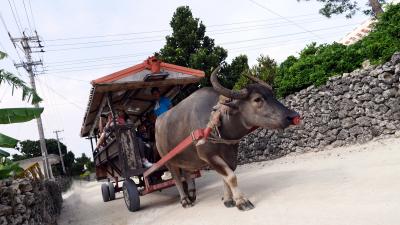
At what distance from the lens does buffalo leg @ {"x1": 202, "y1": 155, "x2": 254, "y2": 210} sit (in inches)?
174

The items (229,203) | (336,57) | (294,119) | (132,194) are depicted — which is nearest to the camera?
(294,119)

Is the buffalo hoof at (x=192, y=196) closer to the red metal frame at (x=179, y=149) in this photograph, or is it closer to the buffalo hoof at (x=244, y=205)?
the red metal frame at (x=179, y=149)

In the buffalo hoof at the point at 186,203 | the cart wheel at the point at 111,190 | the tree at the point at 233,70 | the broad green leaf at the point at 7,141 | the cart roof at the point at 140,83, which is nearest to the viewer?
the broad green leaf at the point at 7,141

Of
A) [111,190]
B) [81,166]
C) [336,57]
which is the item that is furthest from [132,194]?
[81,166]

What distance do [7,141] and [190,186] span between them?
2639 millimetres

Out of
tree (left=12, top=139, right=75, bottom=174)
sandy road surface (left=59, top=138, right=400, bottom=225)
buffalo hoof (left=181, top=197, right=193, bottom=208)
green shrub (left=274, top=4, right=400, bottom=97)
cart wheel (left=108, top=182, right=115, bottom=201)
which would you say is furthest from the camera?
tree (left=12, top=139, right=75, bottom=174)

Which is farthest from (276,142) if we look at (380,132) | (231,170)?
(231,170)

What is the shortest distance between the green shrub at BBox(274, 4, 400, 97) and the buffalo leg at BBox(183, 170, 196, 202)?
436 centimetres

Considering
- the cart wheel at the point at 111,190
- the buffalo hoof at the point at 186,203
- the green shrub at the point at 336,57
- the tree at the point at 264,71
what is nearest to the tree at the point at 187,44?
the tree at the point at 264,71

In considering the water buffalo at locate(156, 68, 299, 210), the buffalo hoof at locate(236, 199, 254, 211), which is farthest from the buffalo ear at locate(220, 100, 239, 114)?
the buffalo hoof at locate(236, 199, 254, 211)

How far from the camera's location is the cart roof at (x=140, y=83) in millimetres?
6402

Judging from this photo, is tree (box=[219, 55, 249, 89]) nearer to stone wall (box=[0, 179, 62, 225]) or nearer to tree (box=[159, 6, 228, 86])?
tree (box=[159, 6, 228, 86])

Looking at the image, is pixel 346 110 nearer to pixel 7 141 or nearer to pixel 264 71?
pixel 264 71

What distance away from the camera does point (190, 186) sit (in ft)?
20.4
